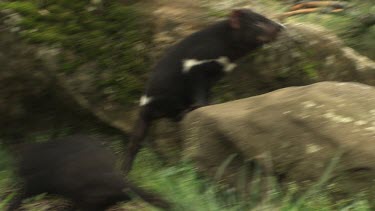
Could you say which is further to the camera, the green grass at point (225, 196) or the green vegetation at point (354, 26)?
the green vegetation at point (354, 26)

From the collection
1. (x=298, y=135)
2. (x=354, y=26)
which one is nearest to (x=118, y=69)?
(x=298, y=135)

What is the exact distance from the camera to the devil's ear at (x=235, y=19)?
474cm

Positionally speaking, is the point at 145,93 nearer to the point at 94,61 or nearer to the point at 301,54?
the point at 94,61

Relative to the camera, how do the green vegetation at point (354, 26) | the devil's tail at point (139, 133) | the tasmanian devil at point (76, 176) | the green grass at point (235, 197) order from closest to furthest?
the green grass at point (235, 197) → the tasmanian devil at point (76, 176) → the devil's tail at point (139, 133) → the green vegetation at point (354, 26)

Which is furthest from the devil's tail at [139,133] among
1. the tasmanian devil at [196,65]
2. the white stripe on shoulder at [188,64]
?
the white stripe on shoulder at [188,64]

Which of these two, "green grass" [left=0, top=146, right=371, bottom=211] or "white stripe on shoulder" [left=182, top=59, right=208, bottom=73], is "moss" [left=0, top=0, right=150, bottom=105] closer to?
"white stripe on shoulder" [left=182, top=59, right=208, bottom=73]

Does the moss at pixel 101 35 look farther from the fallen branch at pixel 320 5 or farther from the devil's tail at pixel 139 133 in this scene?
the fallen branch at pixel 320 5

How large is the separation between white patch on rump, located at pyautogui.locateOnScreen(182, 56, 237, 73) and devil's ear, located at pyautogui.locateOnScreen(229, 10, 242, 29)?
25 cm

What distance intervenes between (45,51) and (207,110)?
59.3 inches

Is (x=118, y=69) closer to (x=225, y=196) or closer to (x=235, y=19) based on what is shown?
(x=235, y=19)

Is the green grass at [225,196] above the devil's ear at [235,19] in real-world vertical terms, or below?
below

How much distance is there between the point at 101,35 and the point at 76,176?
182cm

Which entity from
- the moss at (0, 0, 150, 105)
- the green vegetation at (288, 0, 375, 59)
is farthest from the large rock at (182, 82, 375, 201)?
the green vegetation at (288, 0, 375, 59)

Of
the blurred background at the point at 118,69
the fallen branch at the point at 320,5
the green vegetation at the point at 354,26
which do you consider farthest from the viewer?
the fallen branch at the point at 320,5
